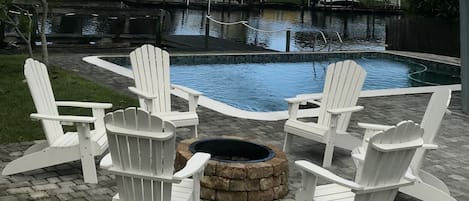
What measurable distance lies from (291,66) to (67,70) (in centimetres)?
615

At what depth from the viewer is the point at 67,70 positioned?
10.4 metres

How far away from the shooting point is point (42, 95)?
494 cm

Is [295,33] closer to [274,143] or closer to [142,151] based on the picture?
[274,143]

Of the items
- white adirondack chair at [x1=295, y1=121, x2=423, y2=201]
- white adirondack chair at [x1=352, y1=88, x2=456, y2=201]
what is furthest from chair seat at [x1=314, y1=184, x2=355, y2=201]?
white adirondack chair at [x1=352, y1=88, x2=456, y2=201]

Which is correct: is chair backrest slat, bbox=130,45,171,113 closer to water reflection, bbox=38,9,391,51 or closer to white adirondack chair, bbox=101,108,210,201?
white adirondack chair, bbox=101,108,210,201

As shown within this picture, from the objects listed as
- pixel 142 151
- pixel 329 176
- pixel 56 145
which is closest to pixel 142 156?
pixel 142 151

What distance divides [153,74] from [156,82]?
0.10 metres

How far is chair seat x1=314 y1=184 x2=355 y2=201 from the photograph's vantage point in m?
3.86

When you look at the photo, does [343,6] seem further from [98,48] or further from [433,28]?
[98,48]

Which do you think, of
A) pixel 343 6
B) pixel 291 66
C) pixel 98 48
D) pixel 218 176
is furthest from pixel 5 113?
pixel 343 6

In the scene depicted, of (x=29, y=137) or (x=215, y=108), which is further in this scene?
(x=215, y=108)

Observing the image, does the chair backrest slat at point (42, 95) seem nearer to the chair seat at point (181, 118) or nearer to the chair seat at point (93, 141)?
the chair seat at point (93, 141)

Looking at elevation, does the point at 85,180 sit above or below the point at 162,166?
below

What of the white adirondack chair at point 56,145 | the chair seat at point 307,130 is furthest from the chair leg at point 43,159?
the chair seat at point 307,130
